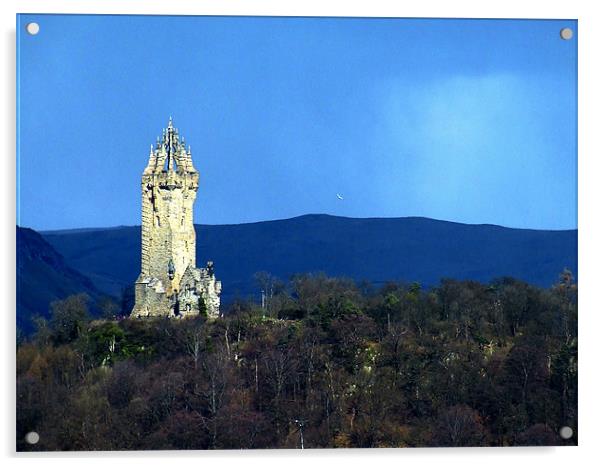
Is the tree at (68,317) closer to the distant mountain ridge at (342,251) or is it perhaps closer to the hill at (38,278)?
the hill at (38,278)

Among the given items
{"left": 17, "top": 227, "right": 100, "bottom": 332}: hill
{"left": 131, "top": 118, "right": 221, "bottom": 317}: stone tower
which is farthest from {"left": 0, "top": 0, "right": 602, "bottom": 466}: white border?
{"left": 131, "top": 118, "right": 221, "bottom": 317}: stone tower

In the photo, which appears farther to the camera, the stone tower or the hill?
the stone tower

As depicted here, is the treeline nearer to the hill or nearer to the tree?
the tree

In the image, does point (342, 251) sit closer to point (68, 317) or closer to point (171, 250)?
point (171, 250)
